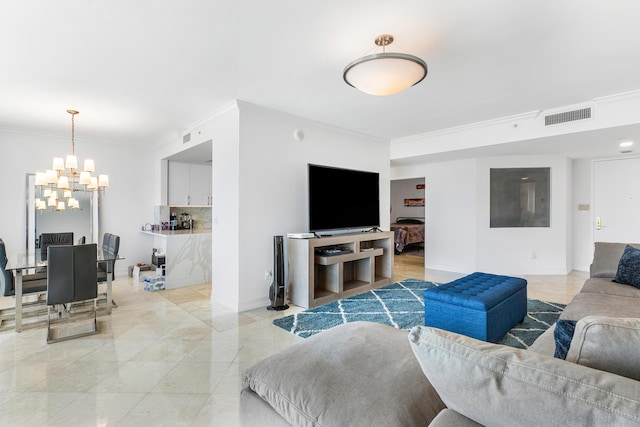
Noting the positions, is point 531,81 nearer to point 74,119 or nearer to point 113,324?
point 113,324

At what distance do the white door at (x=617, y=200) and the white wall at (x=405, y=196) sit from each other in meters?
4.94

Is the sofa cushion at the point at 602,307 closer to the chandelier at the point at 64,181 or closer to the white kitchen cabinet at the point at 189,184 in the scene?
the chandelier at the point at 64,181

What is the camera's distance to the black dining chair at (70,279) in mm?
3123

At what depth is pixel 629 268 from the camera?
3.04 m

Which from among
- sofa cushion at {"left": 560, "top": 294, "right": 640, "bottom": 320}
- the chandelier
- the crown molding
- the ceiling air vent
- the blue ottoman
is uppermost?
the crown molding

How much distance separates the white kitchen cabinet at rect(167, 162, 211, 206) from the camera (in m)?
6.11

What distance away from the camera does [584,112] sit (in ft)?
12.8

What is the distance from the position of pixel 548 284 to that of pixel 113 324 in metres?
5.96

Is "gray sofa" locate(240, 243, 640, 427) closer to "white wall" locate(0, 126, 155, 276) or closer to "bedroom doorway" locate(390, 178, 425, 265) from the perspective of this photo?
"white wall" locate(0, 126, 155, 276)

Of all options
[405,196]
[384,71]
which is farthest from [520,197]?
[405,196]

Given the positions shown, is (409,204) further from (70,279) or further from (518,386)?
(518,386)

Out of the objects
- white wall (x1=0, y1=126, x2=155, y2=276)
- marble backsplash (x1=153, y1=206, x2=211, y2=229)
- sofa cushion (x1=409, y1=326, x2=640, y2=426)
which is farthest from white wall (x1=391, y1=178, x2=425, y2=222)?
sofa cushion (x1=409, y1=326, x2=640, y2=426)

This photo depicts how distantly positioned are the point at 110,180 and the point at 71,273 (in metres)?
3.21

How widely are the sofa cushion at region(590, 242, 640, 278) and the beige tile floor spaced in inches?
131
